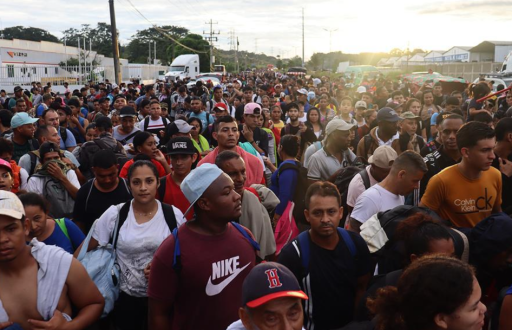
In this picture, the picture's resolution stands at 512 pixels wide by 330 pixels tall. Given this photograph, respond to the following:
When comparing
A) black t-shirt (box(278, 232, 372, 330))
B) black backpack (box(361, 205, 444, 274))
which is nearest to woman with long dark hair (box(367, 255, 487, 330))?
black backpack (box(361, 205, 444, 274))

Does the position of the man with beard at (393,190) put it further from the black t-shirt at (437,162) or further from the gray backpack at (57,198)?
the gray backpack at (57,198)

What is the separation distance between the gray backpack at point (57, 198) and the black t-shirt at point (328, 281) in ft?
9.28

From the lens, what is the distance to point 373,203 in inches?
163

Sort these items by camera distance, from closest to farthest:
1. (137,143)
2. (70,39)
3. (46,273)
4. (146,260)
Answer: (46,273), (146,260), (137,143), (70,39)

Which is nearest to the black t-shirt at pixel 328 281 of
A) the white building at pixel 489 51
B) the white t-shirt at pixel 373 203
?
the white t-shirt at pixel 373 203

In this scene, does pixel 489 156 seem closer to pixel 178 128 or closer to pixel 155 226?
pixel 155 226

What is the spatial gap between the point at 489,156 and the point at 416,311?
2494 mm

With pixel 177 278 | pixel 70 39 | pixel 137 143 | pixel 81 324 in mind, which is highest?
pixel 70 39

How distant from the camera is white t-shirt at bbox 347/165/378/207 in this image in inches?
186

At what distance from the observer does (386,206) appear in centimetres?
415

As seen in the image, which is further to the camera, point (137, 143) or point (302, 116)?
point (302, 116)

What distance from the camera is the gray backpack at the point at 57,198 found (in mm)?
5058

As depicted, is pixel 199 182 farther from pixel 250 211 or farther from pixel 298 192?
pixel 298 192

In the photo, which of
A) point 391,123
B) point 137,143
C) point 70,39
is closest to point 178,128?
point 137,143
